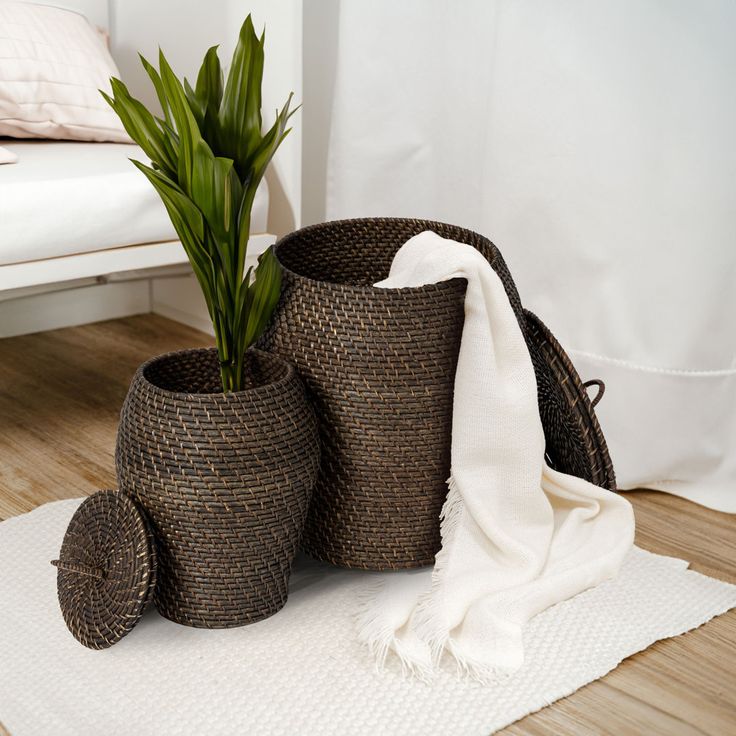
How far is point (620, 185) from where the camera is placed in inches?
60.5

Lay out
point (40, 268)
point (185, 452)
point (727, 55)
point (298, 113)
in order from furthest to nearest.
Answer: point (298, 113) → point (40, 268) → point (727, 55) → point (185, 452)

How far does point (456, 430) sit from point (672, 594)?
0.36 m

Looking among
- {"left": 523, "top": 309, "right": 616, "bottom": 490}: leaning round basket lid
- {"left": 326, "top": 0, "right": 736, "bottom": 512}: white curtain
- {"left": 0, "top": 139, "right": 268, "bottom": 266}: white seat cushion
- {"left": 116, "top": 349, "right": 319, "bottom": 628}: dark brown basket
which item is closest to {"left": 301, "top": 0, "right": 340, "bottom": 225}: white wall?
{"left": 326, "top": 0, "right": 736, "bottom": 512}: white curtain

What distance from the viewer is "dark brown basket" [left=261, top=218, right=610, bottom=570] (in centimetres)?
114

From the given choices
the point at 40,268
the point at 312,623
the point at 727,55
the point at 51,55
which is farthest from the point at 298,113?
the point at 312,623

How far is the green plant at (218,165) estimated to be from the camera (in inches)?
41.2

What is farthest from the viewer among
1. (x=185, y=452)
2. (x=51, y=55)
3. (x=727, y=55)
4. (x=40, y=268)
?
(x=51, y=55)

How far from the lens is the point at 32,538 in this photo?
1.32 metres

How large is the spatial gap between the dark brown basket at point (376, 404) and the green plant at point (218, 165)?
0.06m

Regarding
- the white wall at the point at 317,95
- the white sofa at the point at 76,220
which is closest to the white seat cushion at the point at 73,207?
the white sofa at the point at 76,220

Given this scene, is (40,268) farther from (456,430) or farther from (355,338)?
(456,430)

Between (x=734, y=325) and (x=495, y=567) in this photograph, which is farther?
(x=734, y=325)

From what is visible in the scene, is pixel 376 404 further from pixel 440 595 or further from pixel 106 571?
pixel 106 571

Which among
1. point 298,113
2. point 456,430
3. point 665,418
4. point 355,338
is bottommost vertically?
point 665,418
